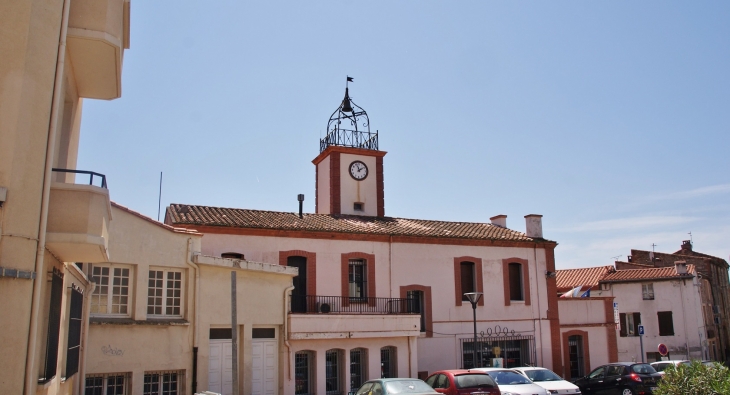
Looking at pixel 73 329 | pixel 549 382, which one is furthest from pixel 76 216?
pixel 549 382

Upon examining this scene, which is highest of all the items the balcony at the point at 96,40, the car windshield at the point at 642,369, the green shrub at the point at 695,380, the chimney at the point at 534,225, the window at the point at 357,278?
the chimney at the point at 534,225

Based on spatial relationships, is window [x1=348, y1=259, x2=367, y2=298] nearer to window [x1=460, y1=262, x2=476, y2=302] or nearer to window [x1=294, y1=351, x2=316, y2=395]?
window [x1=294, y1=351, x2=316, y2=395]

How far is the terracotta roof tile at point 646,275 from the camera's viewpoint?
42969 mm

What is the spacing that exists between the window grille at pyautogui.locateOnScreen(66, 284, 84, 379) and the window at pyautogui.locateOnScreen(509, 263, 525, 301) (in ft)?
68.8

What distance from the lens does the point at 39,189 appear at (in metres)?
7.86

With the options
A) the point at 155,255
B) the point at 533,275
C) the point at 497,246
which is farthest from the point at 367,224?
the point at 155,255

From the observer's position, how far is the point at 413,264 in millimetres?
28172

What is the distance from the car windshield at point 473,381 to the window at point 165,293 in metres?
8.41

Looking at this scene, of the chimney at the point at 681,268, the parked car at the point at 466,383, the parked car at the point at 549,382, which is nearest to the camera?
the parked car at the point at 466,383

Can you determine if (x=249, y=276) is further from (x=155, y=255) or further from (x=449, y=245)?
(x=449, y=245)

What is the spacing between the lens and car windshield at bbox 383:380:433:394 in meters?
14.6

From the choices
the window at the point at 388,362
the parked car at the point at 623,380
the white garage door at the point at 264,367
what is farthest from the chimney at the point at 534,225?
the white garage door at the point at 264,367

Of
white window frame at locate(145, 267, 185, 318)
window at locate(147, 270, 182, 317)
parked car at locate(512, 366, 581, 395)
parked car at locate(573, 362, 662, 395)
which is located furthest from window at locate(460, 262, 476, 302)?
window at locate(147, 270, 182, 317)

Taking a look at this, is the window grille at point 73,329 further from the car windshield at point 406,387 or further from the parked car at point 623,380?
the parked car at point 623,380
